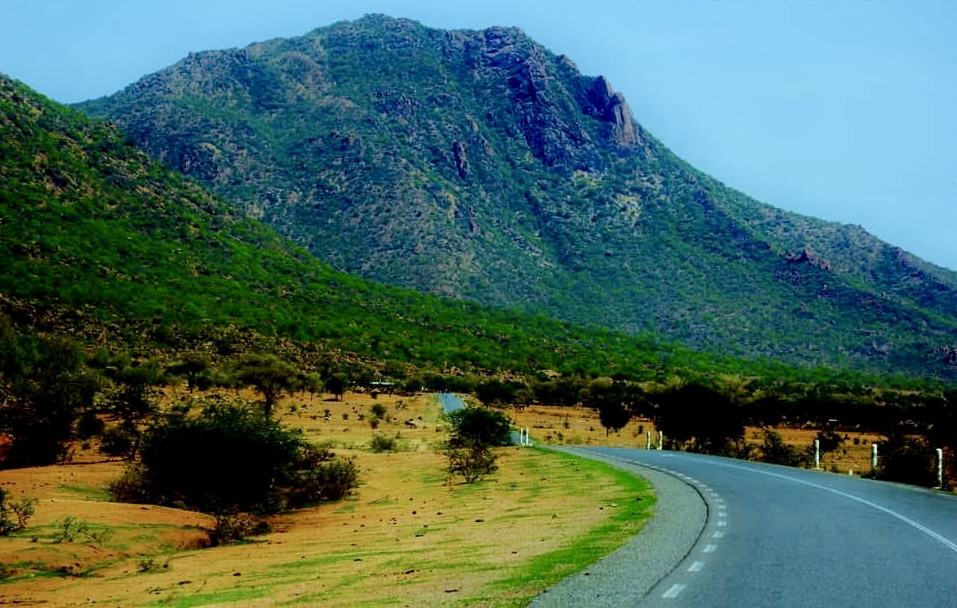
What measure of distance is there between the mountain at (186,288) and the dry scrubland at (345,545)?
2835cm

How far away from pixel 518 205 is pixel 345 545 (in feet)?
448

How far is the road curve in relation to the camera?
9633 mm

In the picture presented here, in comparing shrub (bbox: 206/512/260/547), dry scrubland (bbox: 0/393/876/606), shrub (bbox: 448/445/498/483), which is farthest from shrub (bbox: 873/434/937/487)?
shrub (bbox: 206/512/260/547)

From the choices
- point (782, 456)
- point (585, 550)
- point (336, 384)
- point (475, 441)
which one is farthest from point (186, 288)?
point (585, 550)

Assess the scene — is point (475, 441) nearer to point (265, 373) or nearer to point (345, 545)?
point (265, 373)

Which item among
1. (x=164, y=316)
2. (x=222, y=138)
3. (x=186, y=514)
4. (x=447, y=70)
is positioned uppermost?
(x=447, y=70)

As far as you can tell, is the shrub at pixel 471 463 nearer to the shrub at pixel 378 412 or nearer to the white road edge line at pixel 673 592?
the white road edge line at pixel 673 592

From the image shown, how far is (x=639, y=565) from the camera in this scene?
38.7 ft

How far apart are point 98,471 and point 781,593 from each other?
26.5 metres

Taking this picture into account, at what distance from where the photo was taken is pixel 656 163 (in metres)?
168

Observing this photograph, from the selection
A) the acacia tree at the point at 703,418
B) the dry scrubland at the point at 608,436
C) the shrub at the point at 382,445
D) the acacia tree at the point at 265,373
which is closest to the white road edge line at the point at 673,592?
the shrub at the point at 382,445

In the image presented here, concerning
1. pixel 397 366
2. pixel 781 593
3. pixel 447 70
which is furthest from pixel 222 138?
pixel 781 593

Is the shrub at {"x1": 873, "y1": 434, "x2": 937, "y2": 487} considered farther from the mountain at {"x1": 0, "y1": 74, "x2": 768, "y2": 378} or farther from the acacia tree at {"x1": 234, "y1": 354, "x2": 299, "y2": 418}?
the mountain at {"x1": 0, "y1": 74, "x2": 768, "y2": 378}

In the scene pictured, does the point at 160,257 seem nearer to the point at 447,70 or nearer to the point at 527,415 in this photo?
the point at 527,415
